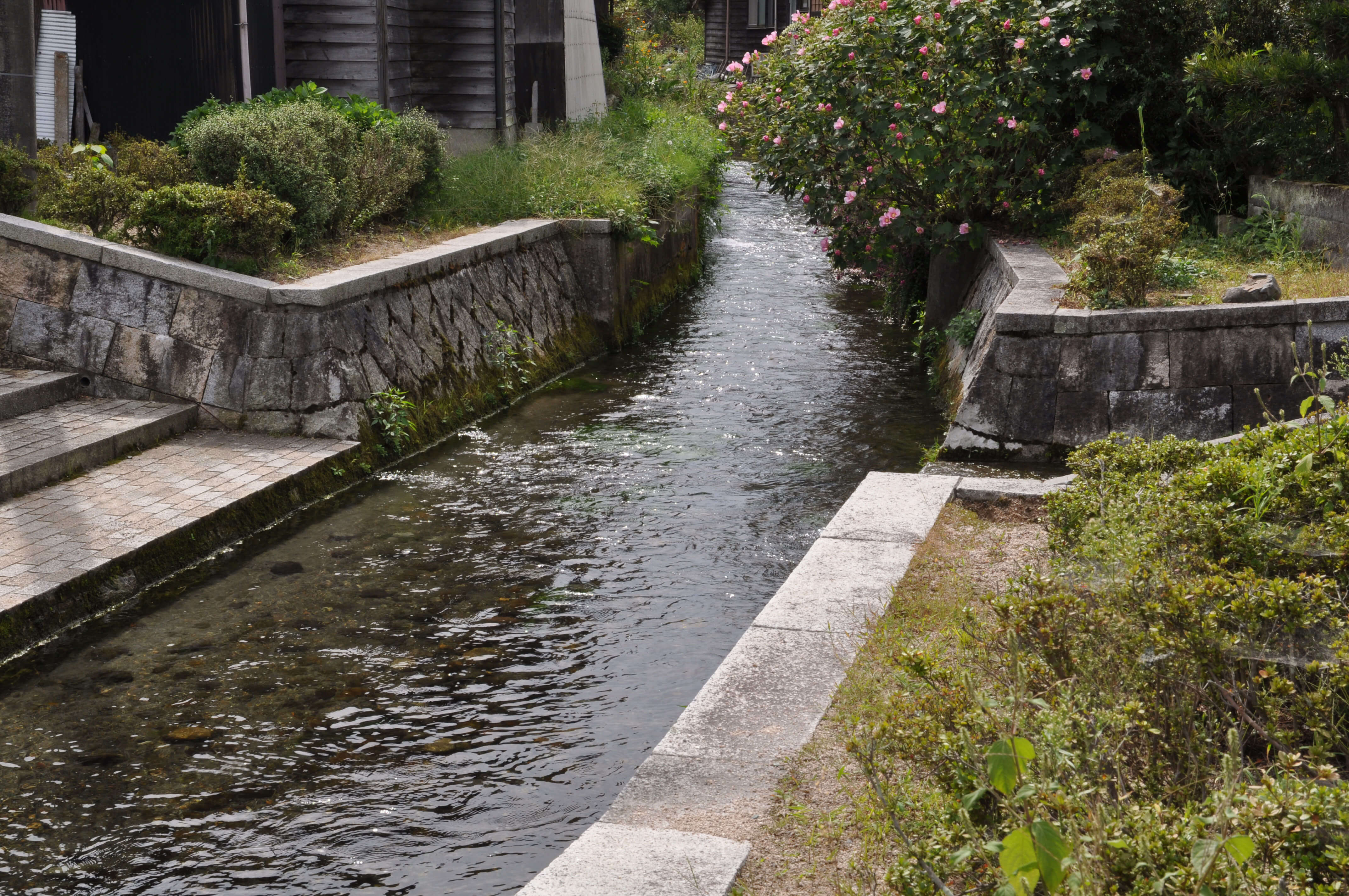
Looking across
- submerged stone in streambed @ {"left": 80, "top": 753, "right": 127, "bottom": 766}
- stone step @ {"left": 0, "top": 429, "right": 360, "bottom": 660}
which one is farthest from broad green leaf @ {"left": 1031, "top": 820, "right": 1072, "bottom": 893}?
stone step @ {"left": 0, "top": 429, "right": 360, "bottom": 660}

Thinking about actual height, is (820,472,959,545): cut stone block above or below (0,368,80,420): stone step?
below

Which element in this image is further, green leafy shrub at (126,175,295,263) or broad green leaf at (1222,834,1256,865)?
green leafy shrub at (126,175,295,263)

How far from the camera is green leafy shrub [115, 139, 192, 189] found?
8805 mm

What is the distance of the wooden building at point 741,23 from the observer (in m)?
38.7

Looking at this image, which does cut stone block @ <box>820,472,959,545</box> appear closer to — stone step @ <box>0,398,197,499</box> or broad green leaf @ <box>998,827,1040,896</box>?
broad green leaf @ <box>998,827,1040,896</box>

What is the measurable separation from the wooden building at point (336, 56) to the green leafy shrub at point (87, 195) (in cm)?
371

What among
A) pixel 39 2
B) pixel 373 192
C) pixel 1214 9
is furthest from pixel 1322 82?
pixel 39 2

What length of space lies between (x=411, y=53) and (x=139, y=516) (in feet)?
32.2

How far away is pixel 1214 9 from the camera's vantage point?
10891 millimetres

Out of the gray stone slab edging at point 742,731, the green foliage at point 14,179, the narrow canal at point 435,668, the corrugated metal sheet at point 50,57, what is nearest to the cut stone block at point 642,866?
the gray stone slab edging at point 742,731

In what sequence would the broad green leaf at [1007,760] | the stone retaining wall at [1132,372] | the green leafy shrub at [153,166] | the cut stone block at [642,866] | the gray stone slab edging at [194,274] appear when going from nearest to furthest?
the broad green leaf at [1007,760] < the cut stone block at [642,866] < the stone retaining wall at [1132,372] < the gray stone slab edging at [194,274] < the green leafy shrub at [153,166]

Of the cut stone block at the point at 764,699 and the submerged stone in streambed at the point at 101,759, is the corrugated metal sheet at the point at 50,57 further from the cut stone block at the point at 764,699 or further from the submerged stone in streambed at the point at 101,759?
the cut stone block at the point at 764,699

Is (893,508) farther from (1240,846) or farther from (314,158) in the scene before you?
(314,158)

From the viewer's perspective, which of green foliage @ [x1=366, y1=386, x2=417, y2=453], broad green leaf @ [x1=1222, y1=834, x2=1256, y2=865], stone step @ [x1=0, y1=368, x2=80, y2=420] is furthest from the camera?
green foliage @ [x1=366, y1=386, x2=417, y2=453]
